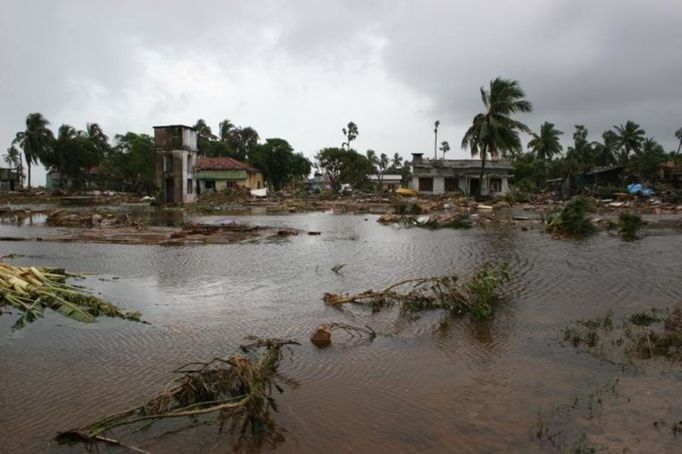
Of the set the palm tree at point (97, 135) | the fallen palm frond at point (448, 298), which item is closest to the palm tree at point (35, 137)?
the palm tree at point (97, 135)

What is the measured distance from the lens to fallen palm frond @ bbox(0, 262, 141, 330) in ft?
28.7

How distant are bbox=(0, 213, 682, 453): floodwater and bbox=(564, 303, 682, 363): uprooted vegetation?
11.3 inches

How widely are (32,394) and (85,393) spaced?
21.7 inches

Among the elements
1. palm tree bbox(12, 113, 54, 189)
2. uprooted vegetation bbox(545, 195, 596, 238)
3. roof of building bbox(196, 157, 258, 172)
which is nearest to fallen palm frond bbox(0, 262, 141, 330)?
uprooted vegetation bbox(545, 195, 596, 238)

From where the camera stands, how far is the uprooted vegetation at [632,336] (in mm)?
7039

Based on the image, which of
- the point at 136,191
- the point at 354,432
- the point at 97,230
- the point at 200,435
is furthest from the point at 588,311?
the point at 136,191

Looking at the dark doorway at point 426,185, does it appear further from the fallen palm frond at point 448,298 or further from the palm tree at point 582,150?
the fallen palm frond at point 448,298

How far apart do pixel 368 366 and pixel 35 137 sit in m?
78.0

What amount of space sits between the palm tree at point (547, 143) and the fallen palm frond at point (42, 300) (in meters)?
71.9

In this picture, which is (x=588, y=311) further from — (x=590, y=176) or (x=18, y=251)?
(x=590, y=176)

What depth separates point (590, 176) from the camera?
174 feet

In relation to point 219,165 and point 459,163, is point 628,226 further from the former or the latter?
point 219,165

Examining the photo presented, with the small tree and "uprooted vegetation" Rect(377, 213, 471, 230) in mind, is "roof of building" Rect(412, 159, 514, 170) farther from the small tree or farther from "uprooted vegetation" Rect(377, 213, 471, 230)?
"uprooted vegetation" Rect(377, 213, 471, 230)

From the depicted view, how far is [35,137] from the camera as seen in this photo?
72.4m
